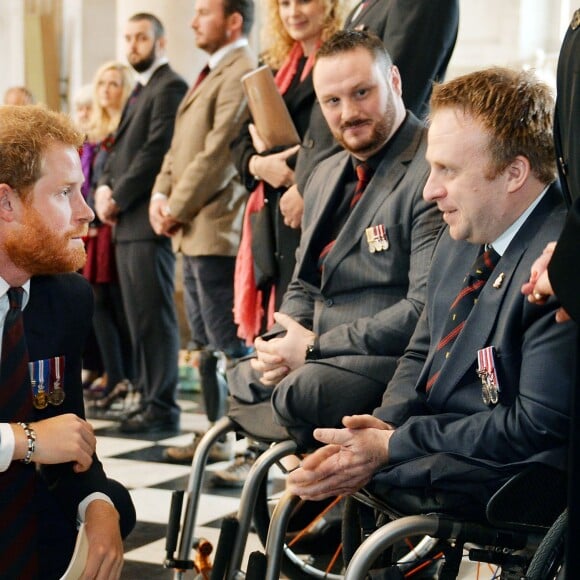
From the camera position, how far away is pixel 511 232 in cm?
194

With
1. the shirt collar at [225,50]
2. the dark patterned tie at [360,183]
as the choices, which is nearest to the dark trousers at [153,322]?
the shirt collar at [225,50]

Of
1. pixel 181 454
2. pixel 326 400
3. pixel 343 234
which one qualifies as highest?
pixel 343 234

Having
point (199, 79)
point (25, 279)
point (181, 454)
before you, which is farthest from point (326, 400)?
point (199, 79)

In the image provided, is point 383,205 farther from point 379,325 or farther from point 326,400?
point 326,400

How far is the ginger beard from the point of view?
1.84 metres

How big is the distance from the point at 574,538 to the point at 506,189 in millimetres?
676

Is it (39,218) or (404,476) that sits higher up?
(39,218)

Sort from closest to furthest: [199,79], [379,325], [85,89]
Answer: [379,325] → [199,79] → [85,89]

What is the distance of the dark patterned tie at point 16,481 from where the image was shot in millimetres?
1739

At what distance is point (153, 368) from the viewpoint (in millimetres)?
4965

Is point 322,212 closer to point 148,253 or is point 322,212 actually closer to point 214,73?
point 214,73

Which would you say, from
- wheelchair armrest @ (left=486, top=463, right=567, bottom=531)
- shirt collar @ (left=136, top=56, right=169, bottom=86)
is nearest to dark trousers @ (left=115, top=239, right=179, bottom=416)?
shirt collar @ (left=136, top=56, right=169, bottom=86)

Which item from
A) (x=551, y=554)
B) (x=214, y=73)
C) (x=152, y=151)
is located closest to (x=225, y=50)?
(x=214, y=73)

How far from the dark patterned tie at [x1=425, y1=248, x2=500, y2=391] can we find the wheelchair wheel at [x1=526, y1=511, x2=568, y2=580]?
396mm
